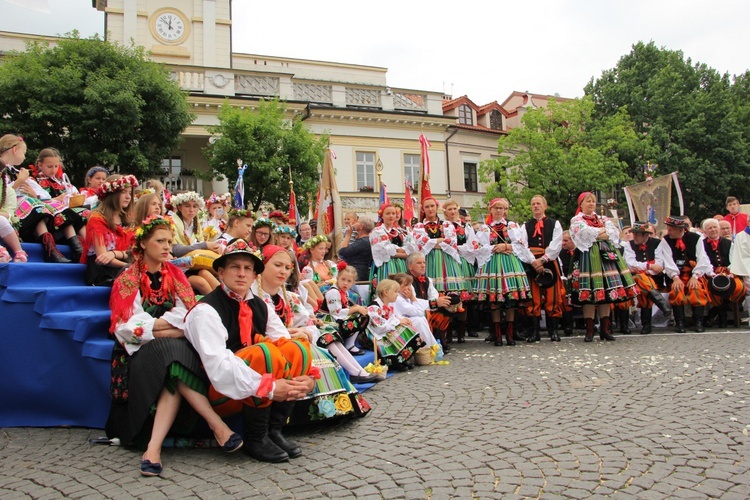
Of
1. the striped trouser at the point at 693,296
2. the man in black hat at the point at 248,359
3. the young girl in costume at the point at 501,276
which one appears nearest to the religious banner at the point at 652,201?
the striped trouser at the point at 693,296

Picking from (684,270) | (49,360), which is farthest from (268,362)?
(684,270)

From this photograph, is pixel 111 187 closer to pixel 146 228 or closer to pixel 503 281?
pixel 146 228

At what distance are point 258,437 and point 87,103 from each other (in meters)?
18.1

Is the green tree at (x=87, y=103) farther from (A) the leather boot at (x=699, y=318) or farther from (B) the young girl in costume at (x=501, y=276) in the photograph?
(A) the leather boot at (x=699, y=318)

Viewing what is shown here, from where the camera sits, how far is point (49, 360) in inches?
181

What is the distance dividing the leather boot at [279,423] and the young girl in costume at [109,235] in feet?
7.65

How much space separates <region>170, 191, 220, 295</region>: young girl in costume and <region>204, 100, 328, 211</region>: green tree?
14879 millimetres

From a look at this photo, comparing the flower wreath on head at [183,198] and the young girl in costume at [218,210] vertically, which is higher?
the young girl in costume at [218,210]

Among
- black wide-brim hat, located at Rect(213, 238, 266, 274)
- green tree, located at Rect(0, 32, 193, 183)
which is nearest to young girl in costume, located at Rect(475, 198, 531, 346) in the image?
black wide-brim hat, located at Rect(213, 238, 266, 274)

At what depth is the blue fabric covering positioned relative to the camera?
14.7 ft

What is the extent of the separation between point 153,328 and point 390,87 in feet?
97.4

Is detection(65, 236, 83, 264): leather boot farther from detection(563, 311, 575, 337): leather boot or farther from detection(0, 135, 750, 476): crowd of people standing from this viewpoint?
detection(563, 311, 575, 337): leather boot

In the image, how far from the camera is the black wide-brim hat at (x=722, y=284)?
9.44 meters

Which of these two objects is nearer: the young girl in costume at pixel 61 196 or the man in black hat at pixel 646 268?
the young girl in costume at pixel 61 196
